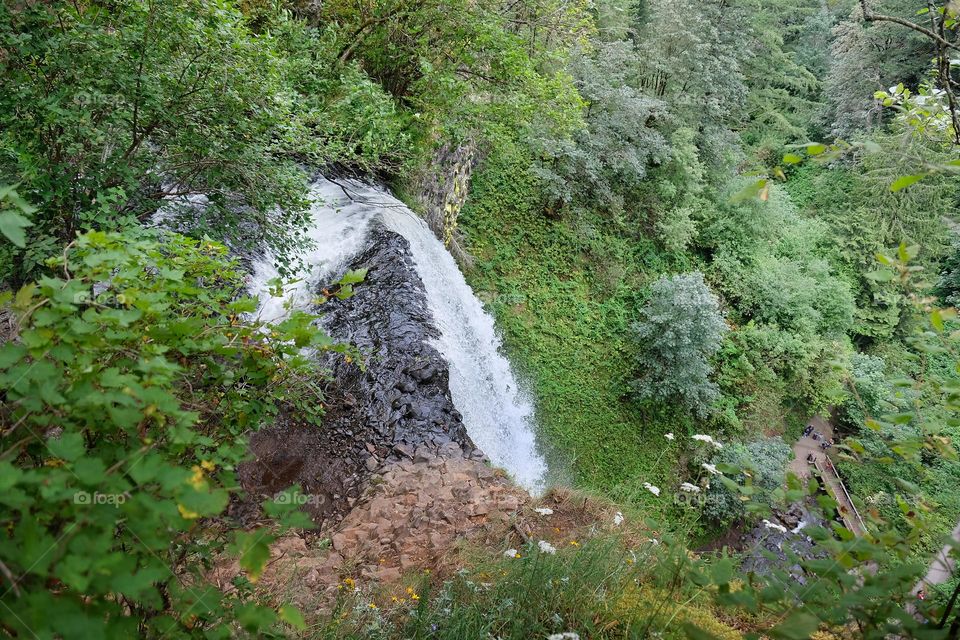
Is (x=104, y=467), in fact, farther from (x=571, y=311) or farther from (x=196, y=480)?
(x=571, y=311)

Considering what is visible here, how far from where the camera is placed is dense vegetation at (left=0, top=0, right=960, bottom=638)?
1185mm

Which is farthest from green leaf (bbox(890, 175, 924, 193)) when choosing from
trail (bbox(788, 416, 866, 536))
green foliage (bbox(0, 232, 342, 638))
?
trail (bbox(788, 416, 866, 536))

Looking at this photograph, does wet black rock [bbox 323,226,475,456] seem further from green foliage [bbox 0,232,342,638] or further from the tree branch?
the tree branch

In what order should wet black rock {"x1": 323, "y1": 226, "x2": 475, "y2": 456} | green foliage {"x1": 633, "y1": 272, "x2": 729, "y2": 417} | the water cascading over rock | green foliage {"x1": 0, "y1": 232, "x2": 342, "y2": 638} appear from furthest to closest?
green foliage {"x1": 633, "y1": 272, "x2": 729, "y2": 417}
wet black rock {"x1": 323, "y1": 226, "x2": 475, "y2": 456}
the water cascading over rock
green foliage {"x1": 0, "y1": 232, "x2": 342, "y2": 638}

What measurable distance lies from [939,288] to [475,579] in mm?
19232

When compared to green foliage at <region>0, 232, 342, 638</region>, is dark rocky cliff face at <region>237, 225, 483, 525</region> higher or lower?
lower

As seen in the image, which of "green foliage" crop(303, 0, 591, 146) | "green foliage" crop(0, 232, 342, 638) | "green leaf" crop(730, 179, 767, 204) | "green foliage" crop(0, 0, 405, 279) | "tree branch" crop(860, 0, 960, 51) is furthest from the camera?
"green foliage" crop(303, 0, 591, 146)

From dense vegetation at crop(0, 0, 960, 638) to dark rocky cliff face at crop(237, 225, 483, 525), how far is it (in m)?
0.62

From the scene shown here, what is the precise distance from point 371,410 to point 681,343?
638 cm

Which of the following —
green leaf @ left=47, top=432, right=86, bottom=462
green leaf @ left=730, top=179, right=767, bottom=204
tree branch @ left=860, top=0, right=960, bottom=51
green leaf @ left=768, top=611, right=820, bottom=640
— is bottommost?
green leaf @ left=768, top=611, right=820, bottom=640

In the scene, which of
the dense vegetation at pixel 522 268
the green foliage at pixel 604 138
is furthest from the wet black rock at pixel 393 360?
the green foliage at pixel 604 138

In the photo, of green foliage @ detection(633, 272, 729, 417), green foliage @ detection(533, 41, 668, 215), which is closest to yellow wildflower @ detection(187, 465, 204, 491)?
green foliage @ detection(633, 272, 729, 417)

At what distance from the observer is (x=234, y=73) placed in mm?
3896

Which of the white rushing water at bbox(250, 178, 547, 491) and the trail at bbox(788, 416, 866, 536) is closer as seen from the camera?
the white rushing water at bbox(250, 178, 547, 491)
